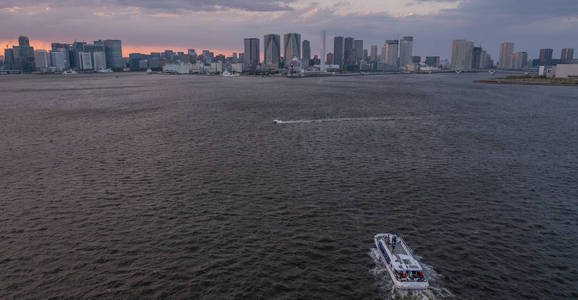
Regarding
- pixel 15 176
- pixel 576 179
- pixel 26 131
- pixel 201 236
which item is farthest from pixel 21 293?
pixel 26 131

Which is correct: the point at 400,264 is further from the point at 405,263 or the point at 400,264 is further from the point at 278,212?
the point at 278,212

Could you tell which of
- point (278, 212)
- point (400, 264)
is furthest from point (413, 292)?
point (278, 212)

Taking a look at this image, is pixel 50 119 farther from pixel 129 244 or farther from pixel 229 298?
pixel 229 298

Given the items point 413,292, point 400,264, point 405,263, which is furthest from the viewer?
point 405,263

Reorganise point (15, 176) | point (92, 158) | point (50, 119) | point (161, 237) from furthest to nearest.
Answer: point (50, 119)
point (92, 158)
point (15, 176)
point (161, 237)

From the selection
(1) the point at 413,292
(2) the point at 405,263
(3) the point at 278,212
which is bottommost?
(1) the point at 413,292

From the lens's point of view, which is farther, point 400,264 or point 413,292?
point 400,264

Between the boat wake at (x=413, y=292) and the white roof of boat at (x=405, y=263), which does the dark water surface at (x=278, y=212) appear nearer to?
the boat wake at (x=413, y=292)
